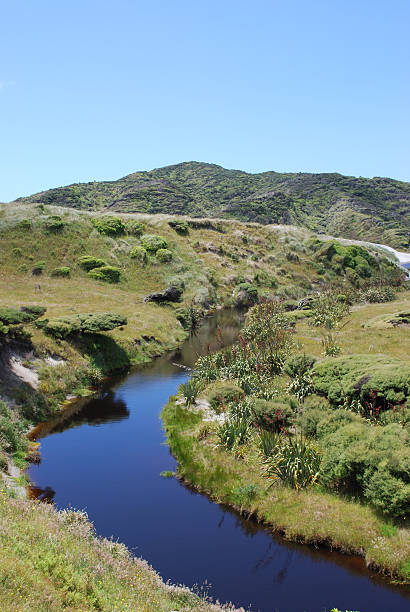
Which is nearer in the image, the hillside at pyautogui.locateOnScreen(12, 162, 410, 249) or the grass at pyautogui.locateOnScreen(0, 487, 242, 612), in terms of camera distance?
the grass at pyautogui.locateOnScreen(0, 487, 242, 612)

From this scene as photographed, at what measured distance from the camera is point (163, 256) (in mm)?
72688

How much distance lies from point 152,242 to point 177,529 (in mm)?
64569

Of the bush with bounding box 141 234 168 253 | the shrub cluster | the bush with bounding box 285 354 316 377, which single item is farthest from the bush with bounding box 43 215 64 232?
the shrub cluster

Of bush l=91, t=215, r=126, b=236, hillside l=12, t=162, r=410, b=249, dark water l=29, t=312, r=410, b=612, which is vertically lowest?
dark water l=29, t=312, r=410, b=612

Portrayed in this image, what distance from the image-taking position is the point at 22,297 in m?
49.7

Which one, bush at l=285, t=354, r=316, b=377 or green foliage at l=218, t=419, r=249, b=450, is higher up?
bush at l=285, t=354, r=316, b=377

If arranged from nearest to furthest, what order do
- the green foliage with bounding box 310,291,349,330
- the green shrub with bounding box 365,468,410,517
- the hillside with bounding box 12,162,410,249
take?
the green shrub with bounding box 365,468,410,517
the green foliage with bounding box 310,291,349,330
the hillside with bounding box 12,162,410,249

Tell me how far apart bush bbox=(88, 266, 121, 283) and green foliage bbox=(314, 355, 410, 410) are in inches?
1782

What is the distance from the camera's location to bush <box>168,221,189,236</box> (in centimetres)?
8512

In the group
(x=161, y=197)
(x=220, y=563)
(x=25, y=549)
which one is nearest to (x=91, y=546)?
(x=25, y=549)

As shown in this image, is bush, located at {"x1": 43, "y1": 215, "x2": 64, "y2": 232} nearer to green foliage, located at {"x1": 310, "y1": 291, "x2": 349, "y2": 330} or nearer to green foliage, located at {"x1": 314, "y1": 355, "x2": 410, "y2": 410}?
green foliage, located at {"x1": 310, "y1": 291, "x2": 349, "y2": 330}

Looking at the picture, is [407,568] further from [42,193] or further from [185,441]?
[42,193]

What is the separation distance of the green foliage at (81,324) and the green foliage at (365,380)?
61.2 ft

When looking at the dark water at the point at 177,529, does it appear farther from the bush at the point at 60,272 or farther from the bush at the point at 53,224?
the bush at the point at 53,224
